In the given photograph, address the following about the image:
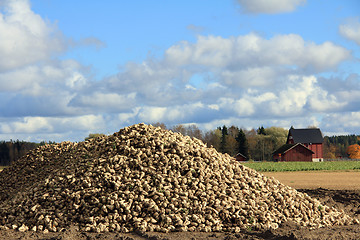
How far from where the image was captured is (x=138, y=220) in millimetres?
7977

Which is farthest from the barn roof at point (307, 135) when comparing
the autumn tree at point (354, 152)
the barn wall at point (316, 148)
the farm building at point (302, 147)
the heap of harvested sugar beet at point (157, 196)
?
the heap of harvested sugar beet at point (157, 196)

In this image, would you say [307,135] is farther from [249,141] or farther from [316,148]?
[249,141]

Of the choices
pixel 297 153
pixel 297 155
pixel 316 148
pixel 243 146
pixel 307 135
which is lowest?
pixel 297 155

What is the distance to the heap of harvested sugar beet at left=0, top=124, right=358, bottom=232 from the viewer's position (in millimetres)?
8117

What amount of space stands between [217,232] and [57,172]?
5.11 meters

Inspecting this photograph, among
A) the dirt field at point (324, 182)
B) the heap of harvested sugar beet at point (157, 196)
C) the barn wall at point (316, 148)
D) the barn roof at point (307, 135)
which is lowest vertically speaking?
the dirt field at point (324, 182)

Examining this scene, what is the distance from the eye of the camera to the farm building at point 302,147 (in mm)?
56094

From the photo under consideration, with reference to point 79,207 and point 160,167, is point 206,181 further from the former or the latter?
point 79,207

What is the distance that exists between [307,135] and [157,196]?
5902 centimetres

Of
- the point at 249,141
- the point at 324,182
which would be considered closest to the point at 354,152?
the point at 249,141

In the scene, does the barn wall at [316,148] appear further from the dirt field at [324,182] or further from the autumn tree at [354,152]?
the dirt field at [324,182]

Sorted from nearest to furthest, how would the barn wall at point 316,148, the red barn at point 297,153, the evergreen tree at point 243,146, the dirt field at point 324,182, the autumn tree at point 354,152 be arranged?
the dirt field at point 324,182 < the red barn at point 297,153 < the barn wall at point 316,148 < the evergreen tree at point 243,146 < the autumn tree at point 354,152

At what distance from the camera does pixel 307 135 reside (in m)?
62.9

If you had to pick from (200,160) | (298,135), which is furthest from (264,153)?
(200,160)
